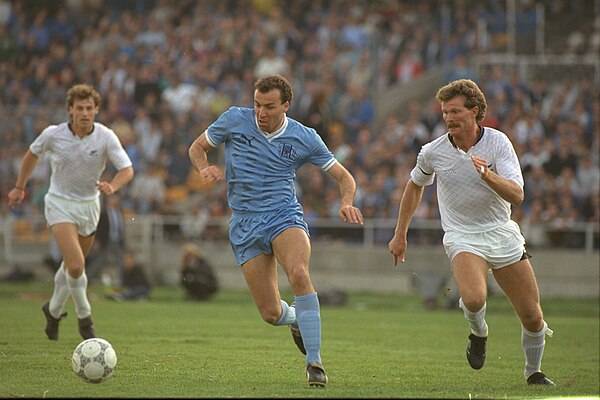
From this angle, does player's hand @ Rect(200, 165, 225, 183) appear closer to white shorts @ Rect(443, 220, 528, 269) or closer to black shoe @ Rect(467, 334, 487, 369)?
white shorts @ Rect(443, 220, 528, 269)

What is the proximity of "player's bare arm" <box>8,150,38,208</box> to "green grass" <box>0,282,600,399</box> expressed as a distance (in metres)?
1.63

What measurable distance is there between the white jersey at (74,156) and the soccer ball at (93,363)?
4.27 metres

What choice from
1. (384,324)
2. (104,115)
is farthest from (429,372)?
(104,115)

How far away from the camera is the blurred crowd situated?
2548cm

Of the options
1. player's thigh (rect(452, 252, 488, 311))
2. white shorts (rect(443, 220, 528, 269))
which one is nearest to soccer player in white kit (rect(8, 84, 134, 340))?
white shorts (rect(443, 220, 528, 269))

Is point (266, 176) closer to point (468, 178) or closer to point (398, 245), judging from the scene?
point (398, 245)

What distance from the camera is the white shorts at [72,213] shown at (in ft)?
44.1

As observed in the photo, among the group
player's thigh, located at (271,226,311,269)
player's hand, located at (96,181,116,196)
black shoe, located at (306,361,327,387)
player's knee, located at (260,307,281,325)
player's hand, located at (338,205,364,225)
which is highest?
player's hand, located at (338,205,364,225)

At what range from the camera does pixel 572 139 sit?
82.5ft

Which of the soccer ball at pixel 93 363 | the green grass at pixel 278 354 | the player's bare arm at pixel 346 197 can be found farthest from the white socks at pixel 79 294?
the player's bare arm at pixel 346 197

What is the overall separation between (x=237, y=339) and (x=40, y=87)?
1734 cm

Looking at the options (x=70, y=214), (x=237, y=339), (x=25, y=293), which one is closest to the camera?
(x=70, y=214)

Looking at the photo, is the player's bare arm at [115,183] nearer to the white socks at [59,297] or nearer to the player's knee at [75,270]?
the player's knee at [75,270]

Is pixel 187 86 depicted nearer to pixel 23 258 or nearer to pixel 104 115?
pixel 104 115
